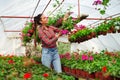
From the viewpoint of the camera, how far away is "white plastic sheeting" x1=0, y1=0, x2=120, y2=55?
39.5 feet

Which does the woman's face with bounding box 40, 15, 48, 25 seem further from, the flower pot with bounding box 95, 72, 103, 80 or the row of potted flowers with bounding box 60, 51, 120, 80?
the flower pot with bounding box 95, 72, 103, 80

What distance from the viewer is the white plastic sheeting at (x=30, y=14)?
1204cm

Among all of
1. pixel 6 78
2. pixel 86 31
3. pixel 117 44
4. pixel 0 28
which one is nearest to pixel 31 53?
pixel 0 28

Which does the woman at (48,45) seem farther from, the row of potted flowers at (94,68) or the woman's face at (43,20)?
the row of potted flowers at (94,68)

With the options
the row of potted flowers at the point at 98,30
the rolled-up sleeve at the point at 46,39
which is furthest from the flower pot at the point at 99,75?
the row of potted flowers at the point at 98,30

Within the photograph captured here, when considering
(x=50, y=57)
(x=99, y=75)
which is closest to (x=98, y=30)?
(x=99, y=75)

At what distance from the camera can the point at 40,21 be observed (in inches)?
232

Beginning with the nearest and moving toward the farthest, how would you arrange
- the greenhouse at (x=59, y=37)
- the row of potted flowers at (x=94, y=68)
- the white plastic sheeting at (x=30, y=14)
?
the greenhouse at (x=59, y=37) < the row of potted flowers at (x=94, y=68) < the white plastic sheeting at (x=30, y=14)

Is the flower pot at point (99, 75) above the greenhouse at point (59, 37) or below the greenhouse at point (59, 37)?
below

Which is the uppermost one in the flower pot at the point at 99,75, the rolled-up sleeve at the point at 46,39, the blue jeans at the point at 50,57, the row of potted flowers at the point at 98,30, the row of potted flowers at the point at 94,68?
the row of potted flowers at the point at 98,30

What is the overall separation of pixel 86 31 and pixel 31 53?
642cm

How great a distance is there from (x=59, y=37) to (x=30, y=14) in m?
4.60

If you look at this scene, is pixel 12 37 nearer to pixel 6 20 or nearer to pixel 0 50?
pixel 0 50

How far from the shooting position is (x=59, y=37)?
30.2ft
